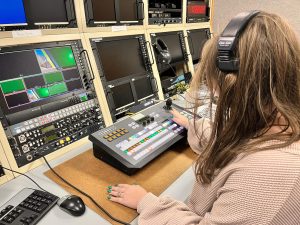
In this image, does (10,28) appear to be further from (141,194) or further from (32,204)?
(141,194)

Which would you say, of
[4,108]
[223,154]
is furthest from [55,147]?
[223,154]

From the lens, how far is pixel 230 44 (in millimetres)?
607

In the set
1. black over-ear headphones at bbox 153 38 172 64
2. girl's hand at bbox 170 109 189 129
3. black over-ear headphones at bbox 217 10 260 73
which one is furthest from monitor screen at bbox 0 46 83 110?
black over-ear headphones at bbox 217 10 260 73

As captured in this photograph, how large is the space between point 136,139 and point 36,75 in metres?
0.49

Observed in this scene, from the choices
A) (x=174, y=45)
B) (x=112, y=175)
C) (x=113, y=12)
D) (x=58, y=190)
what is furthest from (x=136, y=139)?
(x=174, y=45)

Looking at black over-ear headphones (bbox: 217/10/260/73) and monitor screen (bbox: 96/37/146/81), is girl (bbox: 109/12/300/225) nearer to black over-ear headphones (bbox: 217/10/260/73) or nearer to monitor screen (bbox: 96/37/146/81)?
black over-ear headphones (bbox: 217/10/260/73)

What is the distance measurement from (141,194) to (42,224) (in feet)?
0.95

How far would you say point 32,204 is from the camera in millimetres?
776

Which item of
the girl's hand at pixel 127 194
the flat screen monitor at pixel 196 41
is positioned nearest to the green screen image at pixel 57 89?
the girl's hand at pixel 127 194

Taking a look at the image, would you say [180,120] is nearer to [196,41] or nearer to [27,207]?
[27,207]

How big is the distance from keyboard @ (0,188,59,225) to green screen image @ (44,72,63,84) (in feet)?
1.52

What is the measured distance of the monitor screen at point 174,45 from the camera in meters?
1.82

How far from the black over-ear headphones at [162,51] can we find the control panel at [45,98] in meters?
0.56

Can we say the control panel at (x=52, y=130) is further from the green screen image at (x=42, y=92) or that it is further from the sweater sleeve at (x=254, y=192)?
the sweater sleeve at (x=254, y=192)
